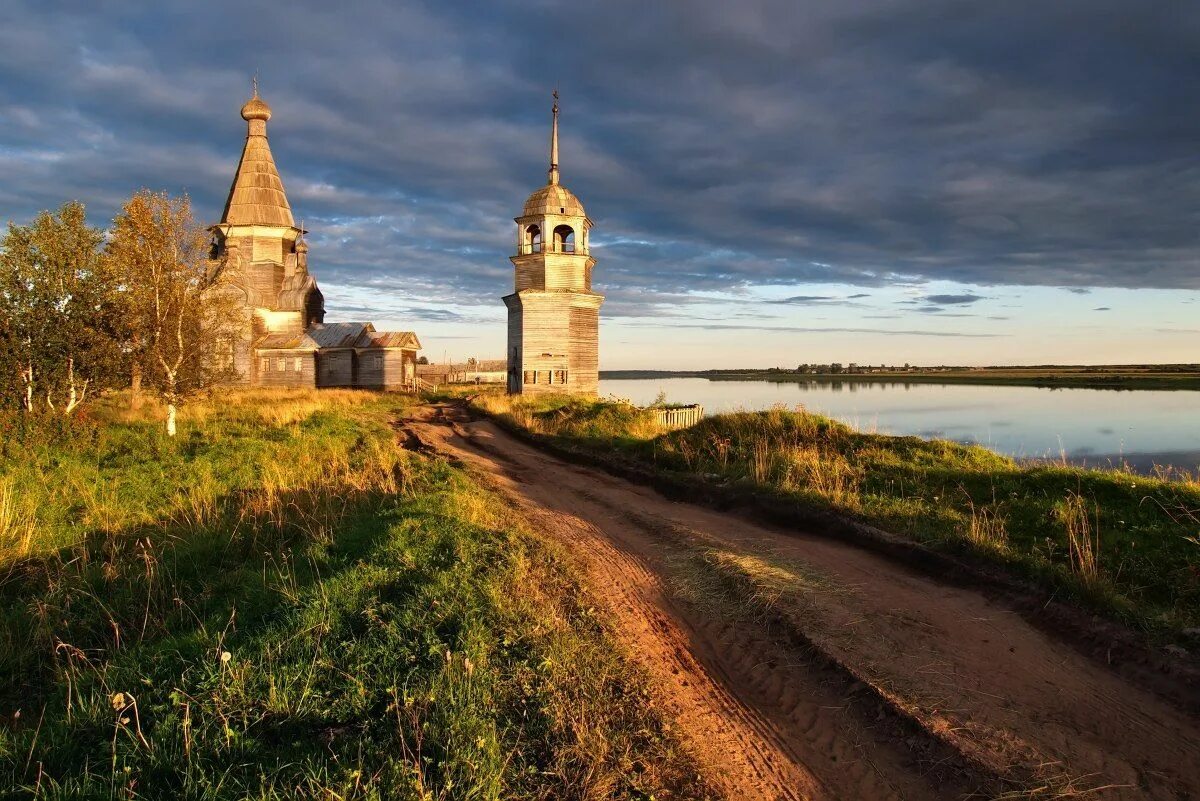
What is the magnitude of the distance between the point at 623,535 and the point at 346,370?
1486 inches

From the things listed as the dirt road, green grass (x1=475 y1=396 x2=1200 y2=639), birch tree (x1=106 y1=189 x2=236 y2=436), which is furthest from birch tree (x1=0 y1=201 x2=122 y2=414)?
the dirt road

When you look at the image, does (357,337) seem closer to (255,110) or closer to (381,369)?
(381,369)

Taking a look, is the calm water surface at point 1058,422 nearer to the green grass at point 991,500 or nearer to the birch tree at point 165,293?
the green grass at point 991,500

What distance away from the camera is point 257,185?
44.1m

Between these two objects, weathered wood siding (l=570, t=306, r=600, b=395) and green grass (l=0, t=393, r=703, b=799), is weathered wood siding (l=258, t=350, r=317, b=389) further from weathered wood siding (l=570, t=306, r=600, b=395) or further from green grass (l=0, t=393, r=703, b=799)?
green grass (l=0, t=393, r=703, b=799)

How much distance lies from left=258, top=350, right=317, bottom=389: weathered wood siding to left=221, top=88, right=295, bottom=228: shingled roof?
9167 millimetres

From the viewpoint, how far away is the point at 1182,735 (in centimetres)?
441

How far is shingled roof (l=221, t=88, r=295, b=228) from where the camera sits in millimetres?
43719

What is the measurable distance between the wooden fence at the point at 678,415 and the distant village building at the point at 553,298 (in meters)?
8.44

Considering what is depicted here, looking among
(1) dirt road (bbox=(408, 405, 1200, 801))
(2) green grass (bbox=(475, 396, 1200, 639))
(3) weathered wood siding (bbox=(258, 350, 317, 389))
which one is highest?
(3) weathered wood siding (bbox=(258, 350, 317, 389))

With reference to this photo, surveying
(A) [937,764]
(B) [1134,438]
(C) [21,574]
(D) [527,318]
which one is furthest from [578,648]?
(B) [1134,438]

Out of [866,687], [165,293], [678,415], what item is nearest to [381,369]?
[165,293]

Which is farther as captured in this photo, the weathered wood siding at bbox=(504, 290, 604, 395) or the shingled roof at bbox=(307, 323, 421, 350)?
the shingled roof at bbox=(307, 323, 421, 350)

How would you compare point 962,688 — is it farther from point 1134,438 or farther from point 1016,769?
point 1134,438
